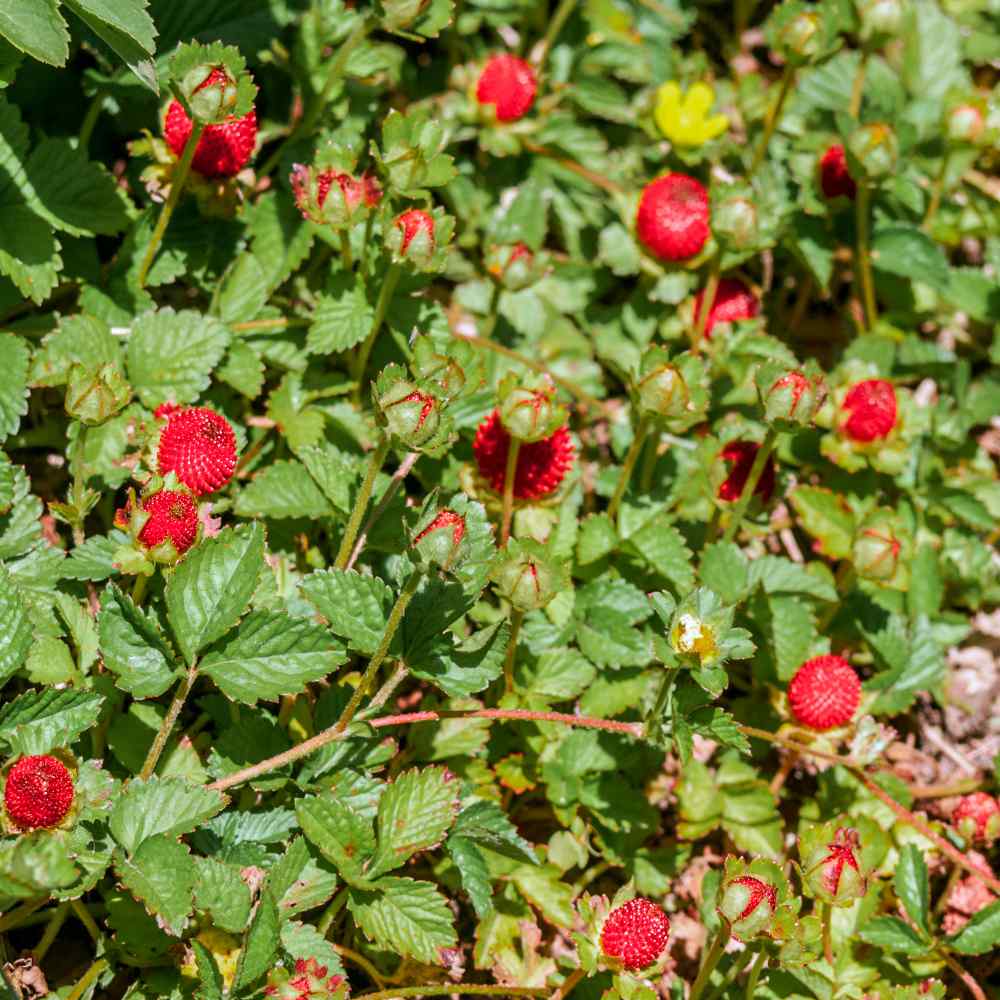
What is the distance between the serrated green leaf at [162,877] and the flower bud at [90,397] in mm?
752

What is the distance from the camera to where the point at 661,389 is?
8.53ft

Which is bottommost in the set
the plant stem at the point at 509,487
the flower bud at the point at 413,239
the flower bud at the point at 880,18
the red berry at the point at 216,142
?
the plant stem at the point at 509,487

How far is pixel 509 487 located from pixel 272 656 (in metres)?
0.63

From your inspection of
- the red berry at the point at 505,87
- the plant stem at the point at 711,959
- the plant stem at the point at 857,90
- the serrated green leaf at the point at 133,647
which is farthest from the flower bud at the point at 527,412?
the plant stem at the point at 857,90

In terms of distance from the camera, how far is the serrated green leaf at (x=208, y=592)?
2191 millimetres

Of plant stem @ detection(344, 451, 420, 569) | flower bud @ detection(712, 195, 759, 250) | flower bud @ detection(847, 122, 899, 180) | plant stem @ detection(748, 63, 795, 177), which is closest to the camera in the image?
plant stem @ detection(344, 451, 420, 569)

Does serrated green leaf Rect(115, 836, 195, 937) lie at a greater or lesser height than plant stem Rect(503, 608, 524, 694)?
greater

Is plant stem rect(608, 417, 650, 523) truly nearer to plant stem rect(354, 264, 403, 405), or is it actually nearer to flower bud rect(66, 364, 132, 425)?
plant stem rect(354, 264, 403, 405)

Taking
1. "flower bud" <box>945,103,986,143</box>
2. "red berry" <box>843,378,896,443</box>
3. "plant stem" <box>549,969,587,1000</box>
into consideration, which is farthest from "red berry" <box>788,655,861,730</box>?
"flower bud" <box>945,103,986,143</box>

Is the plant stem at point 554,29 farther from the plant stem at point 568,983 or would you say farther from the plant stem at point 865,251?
the plant stem at point 568,983

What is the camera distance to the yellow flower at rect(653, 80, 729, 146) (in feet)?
11.7

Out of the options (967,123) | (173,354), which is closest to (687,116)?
(967,123)

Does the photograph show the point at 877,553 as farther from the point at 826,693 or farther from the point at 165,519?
the point at 165,519

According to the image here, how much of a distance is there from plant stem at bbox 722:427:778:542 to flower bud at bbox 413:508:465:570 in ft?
2.84
